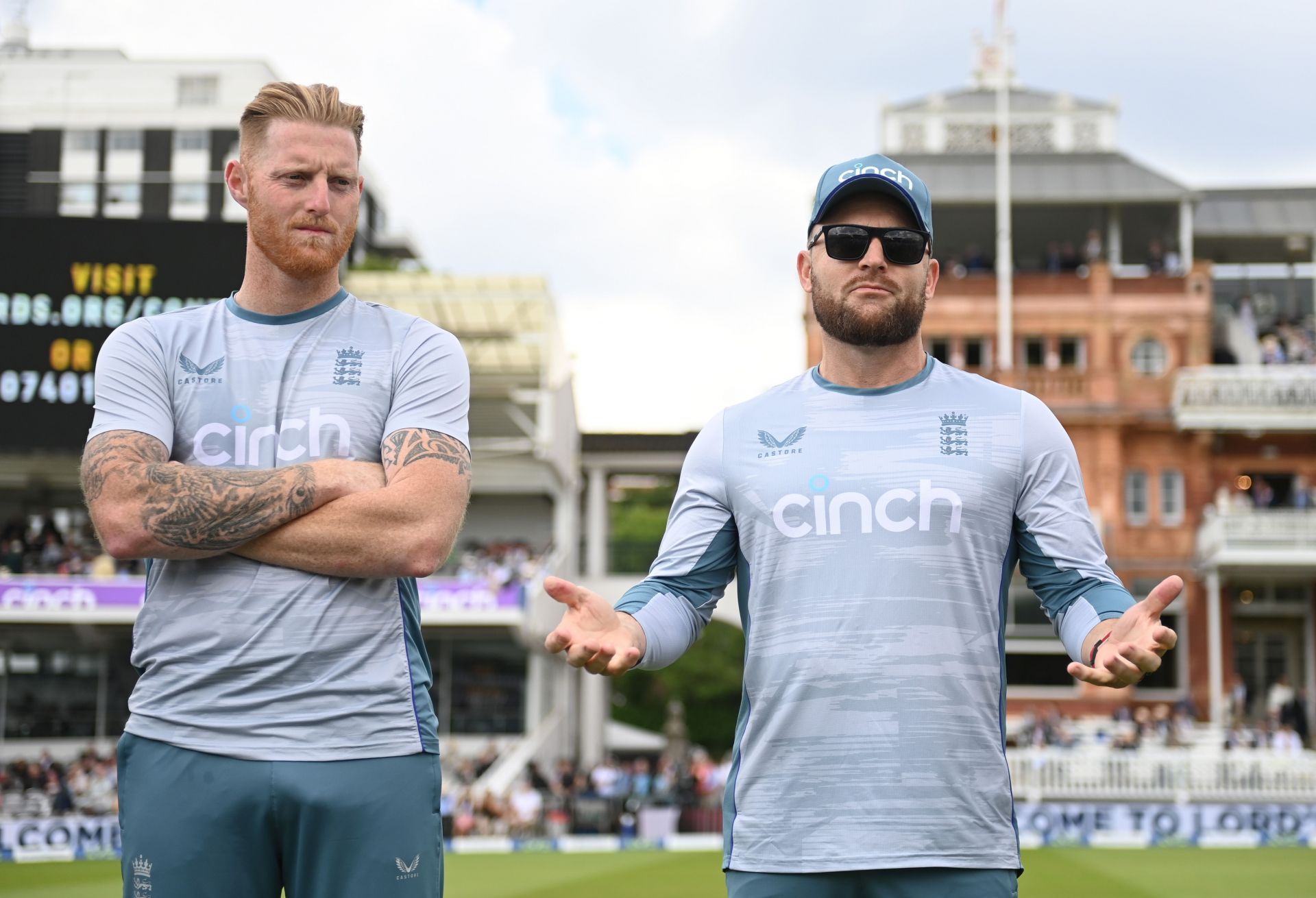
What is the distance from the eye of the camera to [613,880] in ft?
57.3

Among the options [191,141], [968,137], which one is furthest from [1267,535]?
[191,141]

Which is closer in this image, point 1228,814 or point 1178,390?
point 1228,814

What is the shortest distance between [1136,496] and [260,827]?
125 feet

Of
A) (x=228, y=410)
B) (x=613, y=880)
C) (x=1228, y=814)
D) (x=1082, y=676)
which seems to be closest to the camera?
(x=1082, y=676)

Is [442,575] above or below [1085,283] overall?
below

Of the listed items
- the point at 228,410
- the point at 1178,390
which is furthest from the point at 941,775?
the point at 1178,390

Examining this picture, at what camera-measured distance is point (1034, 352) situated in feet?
132

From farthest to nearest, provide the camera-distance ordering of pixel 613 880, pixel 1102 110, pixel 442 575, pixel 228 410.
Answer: pixel 1102 110 < pixel 442 575 < pixel 613 880 < pixel 228 410

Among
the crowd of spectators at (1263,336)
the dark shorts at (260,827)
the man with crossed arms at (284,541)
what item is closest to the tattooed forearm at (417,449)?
the man with crossed arms at (284,541)

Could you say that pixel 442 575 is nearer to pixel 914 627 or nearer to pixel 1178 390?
pixel 1178 390

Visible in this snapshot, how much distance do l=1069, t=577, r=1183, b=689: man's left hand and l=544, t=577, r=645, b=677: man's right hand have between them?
3.48 ft

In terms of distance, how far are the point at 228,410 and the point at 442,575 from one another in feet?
106

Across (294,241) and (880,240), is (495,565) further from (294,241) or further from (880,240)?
(880,240)

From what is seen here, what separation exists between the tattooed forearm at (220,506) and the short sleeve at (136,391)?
0.71 ft
